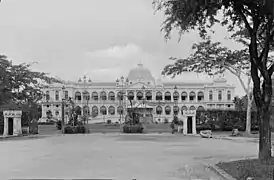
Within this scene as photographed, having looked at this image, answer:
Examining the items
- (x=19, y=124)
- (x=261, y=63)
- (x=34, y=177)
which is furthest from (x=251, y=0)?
(x=19, y=124)

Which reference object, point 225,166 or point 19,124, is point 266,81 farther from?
point 19,124

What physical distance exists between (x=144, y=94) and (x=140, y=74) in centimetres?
729

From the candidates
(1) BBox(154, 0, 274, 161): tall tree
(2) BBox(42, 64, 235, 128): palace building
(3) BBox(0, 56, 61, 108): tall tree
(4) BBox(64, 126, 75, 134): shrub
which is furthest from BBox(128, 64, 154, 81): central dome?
(1) BBox(154, 0, 274, 161): tall tree

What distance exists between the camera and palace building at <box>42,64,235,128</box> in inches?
4636

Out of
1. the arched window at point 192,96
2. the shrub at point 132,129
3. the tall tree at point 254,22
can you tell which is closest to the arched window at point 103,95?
the arched window at point 192,96

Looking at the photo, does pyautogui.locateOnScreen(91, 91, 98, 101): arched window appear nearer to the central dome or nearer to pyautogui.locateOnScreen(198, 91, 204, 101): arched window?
the central dome

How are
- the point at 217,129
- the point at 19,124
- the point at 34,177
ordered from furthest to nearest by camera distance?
the point at 217,129, the point at 19,124, the point at 34,177

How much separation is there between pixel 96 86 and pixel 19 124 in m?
81.4

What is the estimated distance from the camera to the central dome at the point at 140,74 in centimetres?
12414

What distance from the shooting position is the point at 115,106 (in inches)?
4737

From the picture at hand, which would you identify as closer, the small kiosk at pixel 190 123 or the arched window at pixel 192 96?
the small kiosk at pixel 190 123

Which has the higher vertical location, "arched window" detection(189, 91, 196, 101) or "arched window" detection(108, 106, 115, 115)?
"arched window" detection(189, 91, 196, 101)

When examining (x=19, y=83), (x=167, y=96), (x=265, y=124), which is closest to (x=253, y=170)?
(x=265, y=124)

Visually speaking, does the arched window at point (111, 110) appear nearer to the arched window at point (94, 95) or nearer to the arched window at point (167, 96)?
the arched window at point (94, 95)
